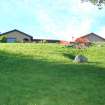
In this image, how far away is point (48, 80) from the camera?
82.0 feet

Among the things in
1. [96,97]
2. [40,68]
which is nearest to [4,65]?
[40,68]

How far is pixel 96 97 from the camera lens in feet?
71.7

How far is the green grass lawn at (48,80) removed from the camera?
21.1 metres

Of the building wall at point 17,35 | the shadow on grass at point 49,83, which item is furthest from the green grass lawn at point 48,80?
the building wall at point 17,35

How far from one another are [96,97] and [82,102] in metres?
1.26

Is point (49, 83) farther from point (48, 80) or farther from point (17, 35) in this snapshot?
point (17, 35)

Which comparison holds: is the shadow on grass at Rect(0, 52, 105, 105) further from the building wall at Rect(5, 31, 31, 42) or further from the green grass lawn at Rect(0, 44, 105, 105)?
the building wall at Rect(5, 31, 31, 42)

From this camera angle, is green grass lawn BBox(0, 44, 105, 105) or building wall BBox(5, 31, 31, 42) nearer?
green grass lawn BBox(0, 44, 105, 105)

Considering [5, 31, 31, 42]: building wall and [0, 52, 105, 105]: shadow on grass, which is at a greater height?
[5, 31, 31, 42]: building wall

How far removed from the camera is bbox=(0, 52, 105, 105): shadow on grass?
21016mm

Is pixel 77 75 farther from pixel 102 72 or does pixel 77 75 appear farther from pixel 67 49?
pixel 67 49

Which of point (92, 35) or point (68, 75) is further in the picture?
point (92, 35)

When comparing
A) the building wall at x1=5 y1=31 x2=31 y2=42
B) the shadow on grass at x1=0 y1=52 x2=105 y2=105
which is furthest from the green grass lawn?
the building wall at x1=5 y1=31 x2=31 y2=42

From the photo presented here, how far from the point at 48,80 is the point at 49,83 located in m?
0.75
